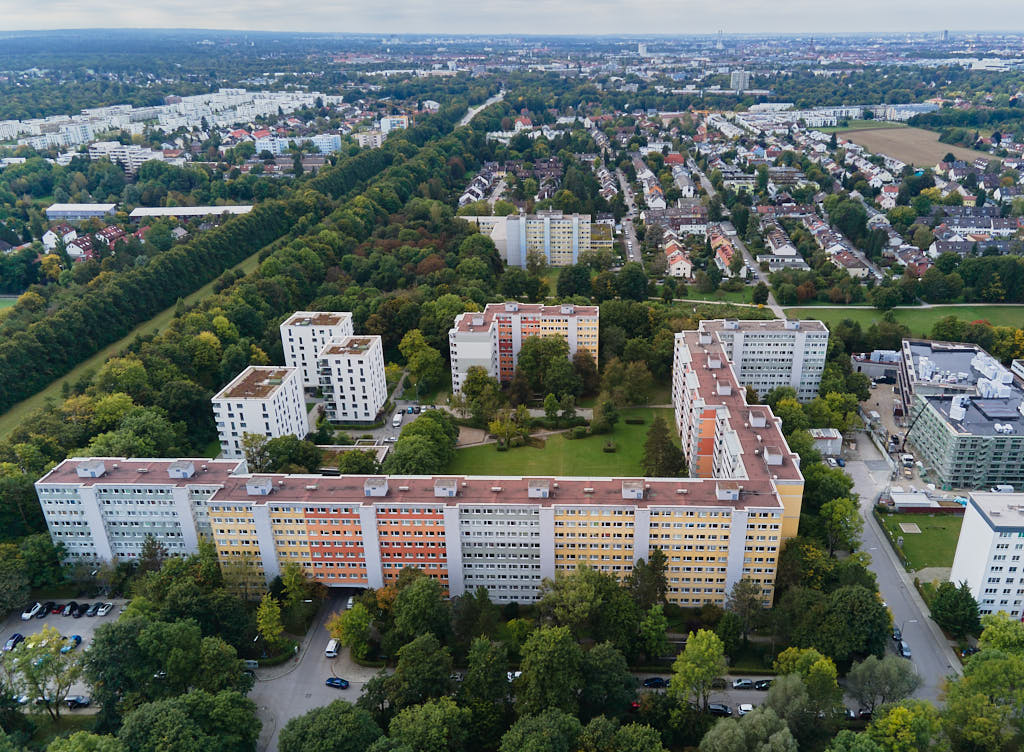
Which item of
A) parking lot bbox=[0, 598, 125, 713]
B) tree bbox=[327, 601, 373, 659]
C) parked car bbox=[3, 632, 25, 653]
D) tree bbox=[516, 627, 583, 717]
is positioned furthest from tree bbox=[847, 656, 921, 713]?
parked car bbox=[3, 632, 25, 653]

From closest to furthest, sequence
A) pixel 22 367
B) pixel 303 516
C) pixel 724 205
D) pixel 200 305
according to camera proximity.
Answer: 1. pixel 303 516
2. pixel 22 367
3. pixel 200 305
4. pixel 724 205

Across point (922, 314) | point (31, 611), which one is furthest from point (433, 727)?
point (922, 314)

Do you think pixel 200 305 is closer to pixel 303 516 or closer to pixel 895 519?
pixel 303 516

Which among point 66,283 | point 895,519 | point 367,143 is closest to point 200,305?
point 66,283

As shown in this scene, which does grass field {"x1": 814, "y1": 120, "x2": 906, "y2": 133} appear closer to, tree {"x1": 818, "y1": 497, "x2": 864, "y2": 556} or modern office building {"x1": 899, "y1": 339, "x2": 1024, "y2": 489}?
modern office building {"x1": 899, "y1": 339, "x2": 1024, "y2": 489}

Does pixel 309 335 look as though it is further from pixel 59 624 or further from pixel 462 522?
pixel 462 522

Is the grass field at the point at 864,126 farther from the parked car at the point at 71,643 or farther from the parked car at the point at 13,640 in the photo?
the parked car at the point at 13,640
